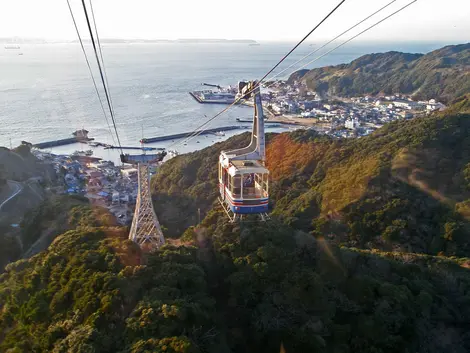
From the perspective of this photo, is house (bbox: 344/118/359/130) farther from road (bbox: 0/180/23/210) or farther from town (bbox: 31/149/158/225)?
road (bbox: 0/180/23/210)

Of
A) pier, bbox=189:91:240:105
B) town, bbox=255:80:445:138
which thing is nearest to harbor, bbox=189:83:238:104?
pier, bbox=189:91:240:105

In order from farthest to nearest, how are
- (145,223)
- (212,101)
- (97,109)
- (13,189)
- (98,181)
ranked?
(212,101) → (97,109) → (98,181) → (13,189) → (145,223)

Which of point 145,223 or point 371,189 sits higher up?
point 145,223

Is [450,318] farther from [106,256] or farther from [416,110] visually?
[416,110]

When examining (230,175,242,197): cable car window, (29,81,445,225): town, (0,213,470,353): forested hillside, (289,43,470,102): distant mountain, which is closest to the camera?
(0,213,470,353): forested hillside

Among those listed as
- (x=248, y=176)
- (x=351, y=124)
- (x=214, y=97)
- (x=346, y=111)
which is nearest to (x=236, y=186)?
(x=248, y=176)

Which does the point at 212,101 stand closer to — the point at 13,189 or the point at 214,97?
the point at 214,97

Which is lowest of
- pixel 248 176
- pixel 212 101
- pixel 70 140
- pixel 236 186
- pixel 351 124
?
pixel 351 124
